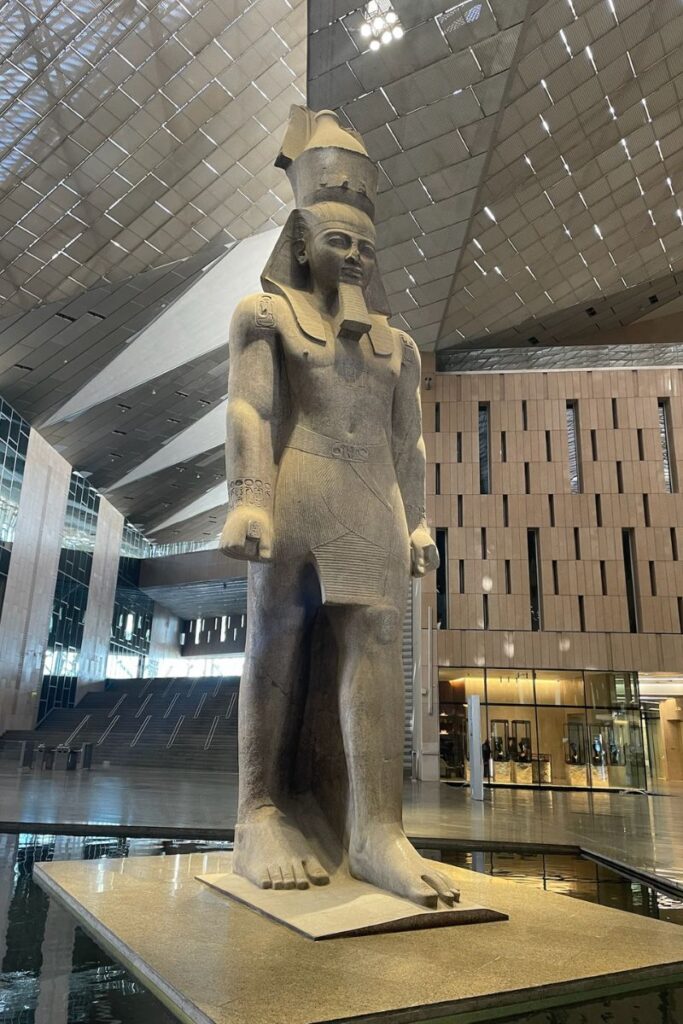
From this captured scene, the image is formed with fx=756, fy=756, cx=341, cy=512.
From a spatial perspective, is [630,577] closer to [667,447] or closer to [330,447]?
[667,447]

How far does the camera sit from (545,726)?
59.4ft

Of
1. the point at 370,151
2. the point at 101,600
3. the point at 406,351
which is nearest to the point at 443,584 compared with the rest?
the point at 370,151

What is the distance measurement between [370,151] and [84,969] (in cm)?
1498

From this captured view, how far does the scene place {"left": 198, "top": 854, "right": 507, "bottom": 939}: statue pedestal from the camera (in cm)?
283

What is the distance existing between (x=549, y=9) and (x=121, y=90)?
7.68 m

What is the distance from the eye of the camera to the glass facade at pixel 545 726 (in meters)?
17.8

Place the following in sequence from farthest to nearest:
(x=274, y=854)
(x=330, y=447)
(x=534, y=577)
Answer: (x=534, y=577) < (x=330, y=447) < (x=274, y=854)

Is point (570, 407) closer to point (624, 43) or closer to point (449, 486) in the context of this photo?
point (449, 486)

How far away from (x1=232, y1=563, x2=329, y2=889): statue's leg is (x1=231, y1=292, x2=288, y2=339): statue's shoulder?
47.8 inches

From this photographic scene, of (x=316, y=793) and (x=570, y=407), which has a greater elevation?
(x=570, y=407)

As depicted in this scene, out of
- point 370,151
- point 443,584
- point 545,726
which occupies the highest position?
point 370,151

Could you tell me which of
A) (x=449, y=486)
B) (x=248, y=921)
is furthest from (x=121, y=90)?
(x=248, y=921)

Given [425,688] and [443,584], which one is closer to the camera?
[425,688]

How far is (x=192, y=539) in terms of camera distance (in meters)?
40.4
